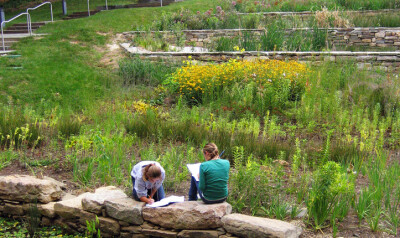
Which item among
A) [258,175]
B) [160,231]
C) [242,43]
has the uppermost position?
[242,43]

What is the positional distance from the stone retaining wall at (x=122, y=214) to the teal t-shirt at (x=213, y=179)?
0.56 ft

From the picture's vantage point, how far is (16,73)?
13.0 metres

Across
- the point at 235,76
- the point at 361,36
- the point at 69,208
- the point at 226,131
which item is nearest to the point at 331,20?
the point at 361,36

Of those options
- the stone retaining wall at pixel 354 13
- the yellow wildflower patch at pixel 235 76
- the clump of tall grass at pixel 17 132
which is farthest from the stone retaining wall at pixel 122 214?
the stone retaining wall at pixel 354 13

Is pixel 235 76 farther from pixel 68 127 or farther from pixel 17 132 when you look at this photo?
pixel 17 132

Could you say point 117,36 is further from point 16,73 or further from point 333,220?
point 333,220

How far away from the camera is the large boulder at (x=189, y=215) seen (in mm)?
5023

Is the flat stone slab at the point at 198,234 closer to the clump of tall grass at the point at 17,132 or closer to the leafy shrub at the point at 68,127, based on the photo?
the clump of tall grass at the point at 17,132

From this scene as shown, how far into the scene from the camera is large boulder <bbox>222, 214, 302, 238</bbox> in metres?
4.58

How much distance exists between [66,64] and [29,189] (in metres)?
8.63

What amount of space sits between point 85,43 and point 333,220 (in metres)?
13.2

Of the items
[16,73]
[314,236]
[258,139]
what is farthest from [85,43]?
[314,236]

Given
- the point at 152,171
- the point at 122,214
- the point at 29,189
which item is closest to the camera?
the point at 152,171

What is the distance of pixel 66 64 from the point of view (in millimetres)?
14109
